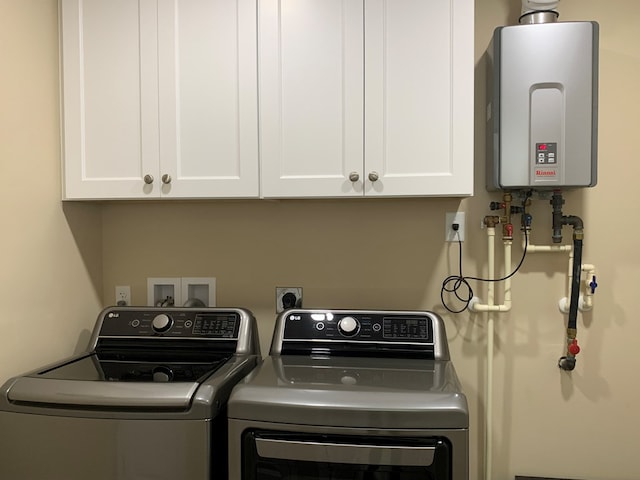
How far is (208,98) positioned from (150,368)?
33.3 inches

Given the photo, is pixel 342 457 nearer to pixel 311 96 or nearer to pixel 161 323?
pixel 161 323

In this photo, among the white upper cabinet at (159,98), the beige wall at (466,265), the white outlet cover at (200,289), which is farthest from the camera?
the white outlet cover at (200,289)

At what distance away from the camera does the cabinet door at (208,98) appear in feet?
5.22

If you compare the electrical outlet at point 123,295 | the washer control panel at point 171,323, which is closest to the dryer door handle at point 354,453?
the washer control panel at point 171,323

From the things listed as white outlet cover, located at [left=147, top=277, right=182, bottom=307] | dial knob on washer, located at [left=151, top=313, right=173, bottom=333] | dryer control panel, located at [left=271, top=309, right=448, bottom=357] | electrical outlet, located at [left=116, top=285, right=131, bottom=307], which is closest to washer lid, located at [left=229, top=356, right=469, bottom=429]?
dryer control panel, located at [left=271, top=309, right=448, bottom=357]

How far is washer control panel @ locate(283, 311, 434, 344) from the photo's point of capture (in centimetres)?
163

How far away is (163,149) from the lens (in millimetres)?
1626

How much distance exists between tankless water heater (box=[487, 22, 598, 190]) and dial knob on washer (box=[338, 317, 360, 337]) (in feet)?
2.18

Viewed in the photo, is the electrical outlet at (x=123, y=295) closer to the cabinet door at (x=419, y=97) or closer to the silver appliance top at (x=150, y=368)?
the silver appliance top at (x=150, y=368)

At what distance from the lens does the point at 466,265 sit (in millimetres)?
1835

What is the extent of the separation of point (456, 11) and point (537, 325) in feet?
3.55

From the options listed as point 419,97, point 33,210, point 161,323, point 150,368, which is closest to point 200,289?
point 161,323

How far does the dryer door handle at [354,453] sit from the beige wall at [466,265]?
722 mm

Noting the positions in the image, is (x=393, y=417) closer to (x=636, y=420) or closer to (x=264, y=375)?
(x=264, y=375)
